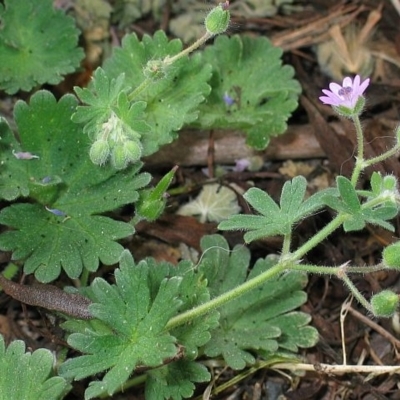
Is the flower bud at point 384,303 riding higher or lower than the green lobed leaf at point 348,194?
lower

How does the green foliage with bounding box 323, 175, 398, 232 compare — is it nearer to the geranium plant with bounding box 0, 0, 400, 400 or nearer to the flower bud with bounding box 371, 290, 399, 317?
the geranium plant with bounding box 0, 0, 400, 400

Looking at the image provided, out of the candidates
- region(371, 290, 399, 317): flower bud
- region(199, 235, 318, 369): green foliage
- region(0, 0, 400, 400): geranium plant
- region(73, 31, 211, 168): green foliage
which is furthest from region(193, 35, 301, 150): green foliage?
region(371, 290, 399, 317): flower bud

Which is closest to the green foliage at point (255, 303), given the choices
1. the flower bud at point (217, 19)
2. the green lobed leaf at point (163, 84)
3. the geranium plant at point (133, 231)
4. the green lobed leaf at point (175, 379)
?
the geranium plant at point (133, 231)

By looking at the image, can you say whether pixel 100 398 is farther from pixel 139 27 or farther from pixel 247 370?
pixel 139 27

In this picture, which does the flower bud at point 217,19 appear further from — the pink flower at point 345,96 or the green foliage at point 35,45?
the green foliage at point 35,45

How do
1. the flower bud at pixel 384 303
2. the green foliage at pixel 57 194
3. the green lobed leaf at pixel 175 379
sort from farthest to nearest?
the green foliage at pixel 57 194, the green lobed leaf at pixel 175 379, the flower bud at pixel 384 303

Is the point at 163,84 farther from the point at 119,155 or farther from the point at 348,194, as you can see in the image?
the point at 348,194

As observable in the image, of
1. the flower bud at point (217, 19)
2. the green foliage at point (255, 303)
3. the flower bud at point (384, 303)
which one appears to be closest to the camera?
the flower bud at point (384, 303)

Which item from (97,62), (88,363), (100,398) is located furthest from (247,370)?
(97,62)
